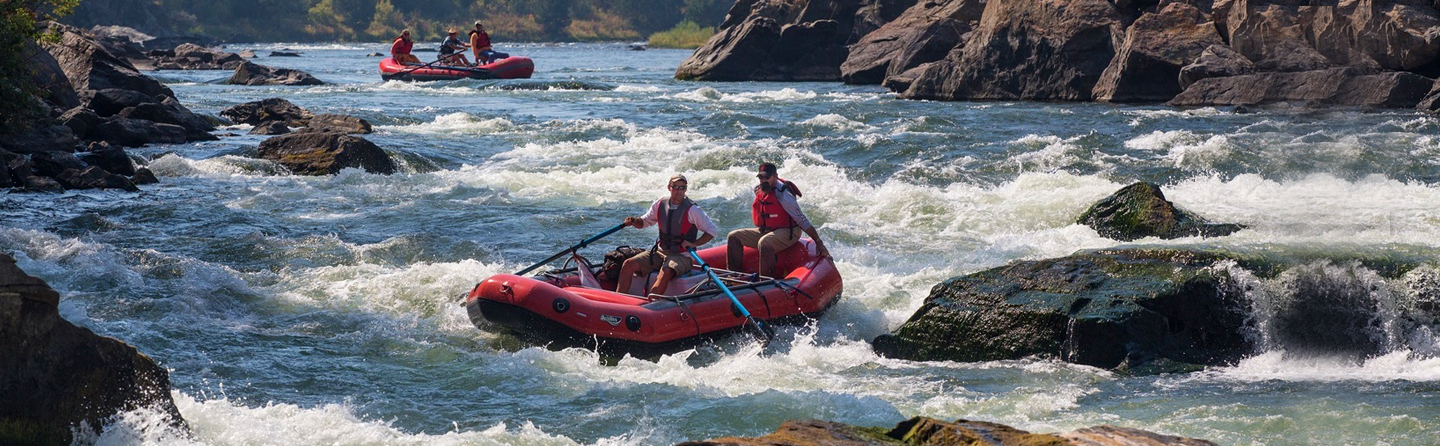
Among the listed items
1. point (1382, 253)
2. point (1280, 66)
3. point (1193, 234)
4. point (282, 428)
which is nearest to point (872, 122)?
point (1280, 66)

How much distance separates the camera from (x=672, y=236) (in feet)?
30.5

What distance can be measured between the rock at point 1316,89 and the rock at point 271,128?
47.2 feet

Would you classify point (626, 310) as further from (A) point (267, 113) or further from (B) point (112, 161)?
(A) point (267, 113)

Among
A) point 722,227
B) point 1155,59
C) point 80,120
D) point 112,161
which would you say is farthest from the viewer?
point 1155,59

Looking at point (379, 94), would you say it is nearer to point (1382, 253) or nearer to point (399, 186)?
point (399, 186)

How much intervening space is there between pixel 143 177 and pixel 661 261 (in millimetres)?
8538

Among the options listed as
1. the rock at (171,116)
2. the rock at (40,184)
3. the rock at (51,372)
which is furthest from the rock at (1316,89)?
the rock at (51,372)

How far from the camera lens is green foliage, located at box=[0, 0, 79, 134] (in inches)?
535

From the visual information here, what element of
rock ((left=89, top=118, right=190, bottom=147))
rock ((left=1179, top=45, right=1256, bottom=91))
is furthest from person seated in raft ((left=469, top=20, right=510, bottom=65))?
rock ((left=1179, top=45, right=1256, bottom=91))

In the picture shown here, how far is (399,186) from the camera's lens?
1546 centimetres

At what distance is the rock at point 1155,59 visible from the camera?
23781 mm

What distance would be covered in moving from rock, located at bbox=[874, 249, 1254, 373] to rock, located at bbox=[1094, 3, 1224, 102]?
15.7 metres

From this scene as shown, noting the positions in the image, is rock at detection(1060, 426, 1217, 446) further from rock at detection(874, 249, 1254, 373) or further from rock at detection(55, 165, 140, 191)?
rock at detection(55, 165, 140, 191)

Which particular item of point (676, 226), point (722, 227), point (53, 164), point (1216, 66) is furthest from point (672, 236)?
point (1216, 66)
